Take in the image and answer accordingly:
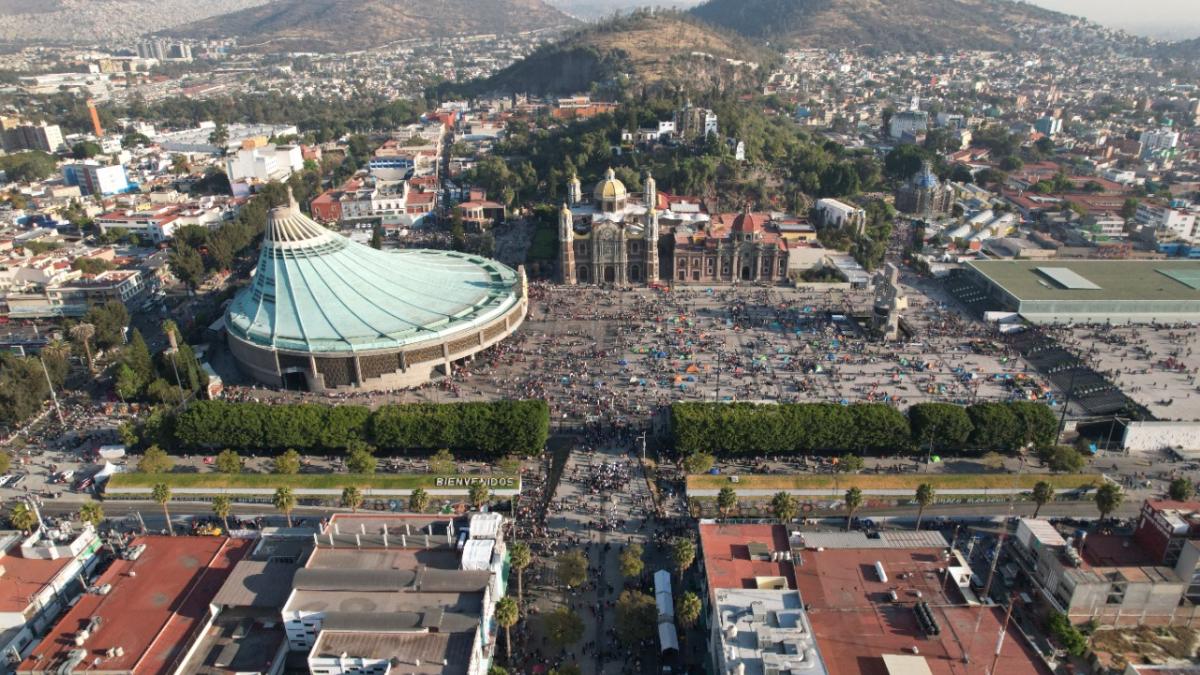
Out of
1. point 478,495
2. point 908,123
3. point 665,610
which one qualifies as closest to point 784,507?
point 665,610

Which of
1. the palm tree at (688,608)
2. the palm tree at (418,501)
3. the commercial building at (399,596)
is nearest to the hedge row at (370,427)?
the palm tree at (418,501)

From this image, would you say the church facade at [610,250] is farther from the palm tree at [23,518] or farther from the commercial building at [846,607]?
the palm tree at [23,518]

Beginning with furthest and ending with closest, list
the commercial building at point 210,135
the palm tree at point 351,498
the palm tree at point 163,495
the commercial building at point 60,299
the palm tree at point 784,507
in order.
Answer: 1. the commercial building at point 210,135
2. the commercial building at point 60,299
3. the palm tree at point 163,495
4. the palm tree at point 351,498
5. the palm tree at point 784,507

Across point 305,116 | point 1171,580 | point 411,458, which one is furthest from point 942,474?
point 305,116

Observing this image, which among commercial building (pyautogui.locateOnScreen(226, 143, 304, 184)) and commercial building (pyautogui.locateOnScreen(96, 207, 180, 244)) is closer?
commercial building (pyautogui.locateOnScreen(96, 207, 180, 244))

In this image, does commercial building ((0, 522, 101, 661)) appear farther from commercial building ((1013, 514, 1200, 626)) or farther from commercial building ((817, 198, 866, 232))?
commercial building ((817, 198, 866, 232))

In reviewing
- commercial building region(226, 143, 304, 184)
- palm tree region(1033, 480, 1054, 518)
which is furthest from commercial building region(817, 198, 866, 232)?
commercial building region(226, 143, 304, 184)

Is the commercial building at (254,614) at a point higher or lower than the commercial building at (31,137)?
lower
